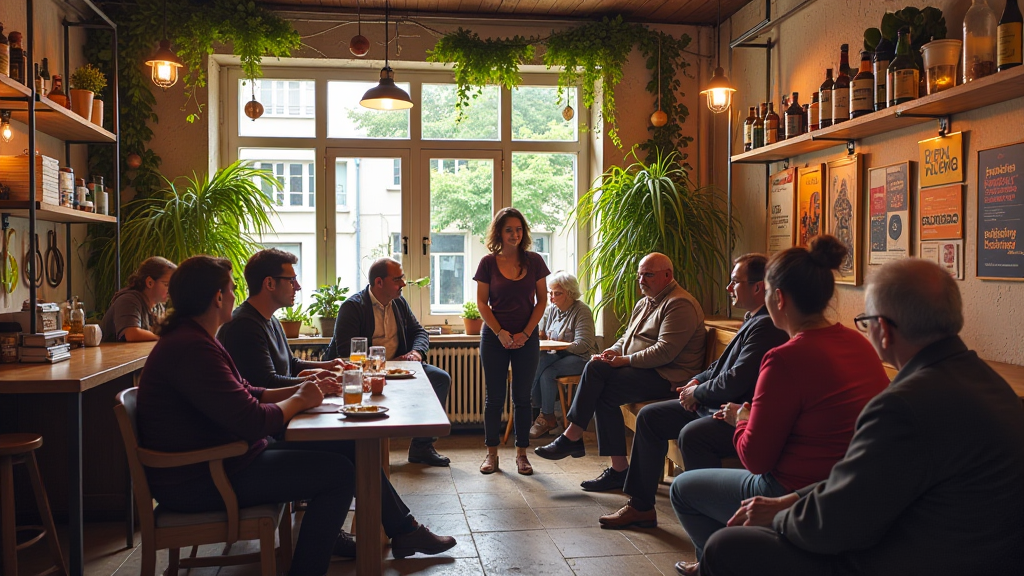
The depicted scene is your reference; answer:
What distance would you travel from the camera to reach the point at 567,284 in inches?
219

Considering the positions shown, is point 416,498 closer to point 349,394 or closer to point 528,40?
point 349,394

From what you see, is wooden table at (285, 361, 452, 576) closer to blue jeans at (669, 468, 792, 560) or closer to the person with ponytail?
blue jeans at (669, 468, 792, 560)

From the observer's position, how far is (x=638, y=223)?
207 inches

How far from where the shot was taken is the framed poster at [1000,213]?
3.04m

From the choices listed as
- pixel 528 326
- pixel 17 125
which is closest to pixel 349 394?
pixel 528 326

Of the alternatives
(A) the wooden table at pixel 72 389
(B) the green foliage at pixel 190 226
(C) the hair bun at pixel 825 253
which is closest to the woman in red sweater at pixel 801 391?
(C) the hair bun at pixel 825 253

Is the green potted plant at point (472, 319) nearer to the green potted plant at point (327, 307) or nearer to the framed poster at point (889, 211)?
the green potted plant at point (327, 307)

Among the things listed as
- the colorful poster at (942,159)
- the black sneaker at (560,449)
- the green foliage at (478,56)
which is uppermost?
the green foliage at (478,56)

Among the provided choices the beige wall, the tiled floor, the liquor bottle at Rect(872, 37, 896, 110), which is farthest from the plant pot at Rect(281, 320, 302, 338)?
the liquor bottle at Rect(872, 37, 896, 110)

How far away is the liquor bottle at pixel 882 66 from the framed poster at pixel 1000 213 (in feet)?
1.53

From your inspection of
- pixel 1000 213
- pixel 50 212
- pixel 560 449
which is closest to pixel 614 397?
pixel 560 449

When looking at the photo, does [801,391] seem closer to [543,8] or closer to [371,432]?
[371,432]

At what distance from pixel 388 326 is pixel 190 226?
5.09 feet

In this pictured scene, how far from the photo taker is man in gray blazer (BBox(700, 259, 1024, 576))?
149 centimetres
